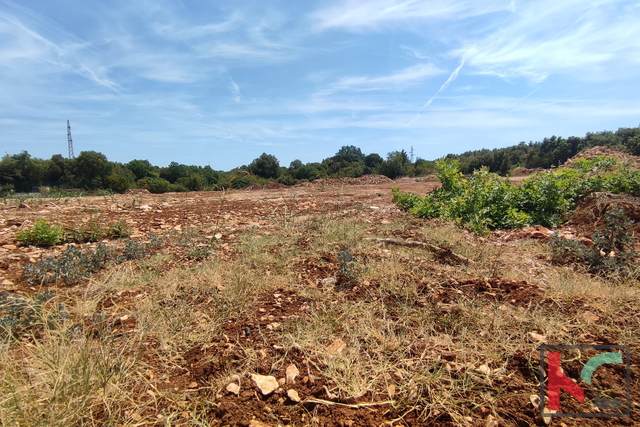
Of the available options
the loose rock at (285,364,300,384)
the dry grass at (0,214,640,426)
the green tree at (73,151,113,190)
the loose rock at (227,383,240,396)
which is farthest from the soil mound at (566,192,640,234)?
the green tree at (73,151,113,190)

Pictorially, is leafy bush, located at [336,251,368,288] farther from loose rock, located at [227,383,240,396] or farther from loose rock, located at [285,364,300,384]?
loose rock, located at [227,383,240,396]

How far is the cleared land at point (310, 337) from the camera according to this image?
125cm

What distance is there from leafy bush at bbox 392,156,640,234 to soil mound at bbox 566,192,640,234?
17cm

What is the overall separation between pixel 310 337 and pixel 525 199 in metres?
4.68

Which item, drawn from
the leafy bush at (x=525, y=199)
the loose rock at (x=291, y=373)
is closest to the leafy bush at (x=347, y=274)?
the loose rock at (x=291, y=373)

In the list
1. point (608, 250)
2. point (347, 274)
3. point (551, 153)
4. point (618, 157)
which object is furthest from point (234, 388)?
point (551, 153)

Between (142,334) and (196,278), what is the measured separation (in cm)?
84

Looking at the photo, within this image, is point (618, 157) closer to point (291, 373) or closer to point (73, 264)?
point (291, 373)

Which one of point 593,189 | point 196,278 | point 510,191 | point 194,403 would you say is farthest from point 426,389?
point 593,189

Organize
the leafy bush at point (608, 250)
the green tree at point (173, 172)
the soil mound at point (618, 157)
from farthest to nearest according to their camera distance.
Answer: the green tree at point (173, 172), the soil mound at point (618, 157), the leafy bush at point (608, 250)

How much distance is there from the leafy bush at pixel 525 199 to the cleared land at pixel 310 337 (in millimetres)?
1461

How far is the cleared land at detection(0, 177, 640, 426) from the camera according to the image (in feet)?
4.12

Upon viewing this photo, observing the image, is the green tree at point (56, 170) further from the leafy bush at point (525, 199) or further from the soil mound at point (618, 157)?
the soil mound at point (618, 157)

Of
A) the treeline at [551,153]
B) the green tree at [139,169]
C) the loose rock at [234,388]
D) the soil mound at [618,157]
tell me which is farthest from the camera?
the green tree at [139,169]
